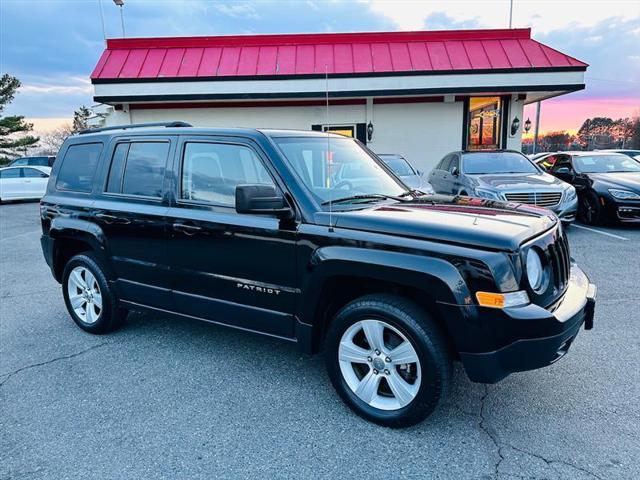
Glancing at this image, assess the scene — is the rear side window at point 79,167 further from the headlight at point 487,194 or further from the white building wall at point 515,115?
the white building wall at point 515,115

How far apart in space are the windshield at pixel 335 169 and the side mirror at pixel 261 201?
25cm

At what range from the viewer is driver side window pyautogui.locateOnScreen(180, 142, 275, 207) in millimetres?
3283

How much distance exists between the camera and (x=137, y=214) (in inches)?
149

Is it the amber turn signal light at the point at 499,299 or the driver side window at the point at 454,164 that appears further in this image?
the driver side window at the point at 454,164

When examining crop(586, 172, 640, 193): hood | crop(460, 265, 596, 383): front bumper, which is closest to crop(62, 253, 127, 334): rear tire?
crop(460, 265, 596, 383): front bumper

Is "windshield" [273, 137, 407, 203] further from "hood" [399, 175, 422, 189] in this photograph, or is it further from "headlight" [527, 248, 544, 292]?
"hood" [399, 175, 422, 189]

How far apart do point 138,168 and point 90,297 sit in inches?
57.7

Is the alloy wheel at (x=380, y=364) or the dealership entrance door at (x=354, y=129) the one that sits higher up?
the dealership entrance door at (x=354, y=129)

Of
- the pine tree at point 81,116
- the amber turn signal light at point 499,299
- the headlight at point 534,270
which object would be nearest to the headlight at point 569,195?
the headlight at point 534,270

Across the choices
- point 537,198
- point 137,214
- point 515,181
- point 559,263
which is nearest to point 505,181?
point 515,181

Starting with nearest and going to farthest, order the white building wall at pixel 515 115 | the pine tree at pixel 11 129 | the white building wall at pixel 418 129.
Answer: the white building wall at pixel 515 115 < the white building wall at pixel 418 129 < the pine tree at pixel 11 129

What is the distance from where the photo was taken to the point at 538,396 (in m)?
3.10

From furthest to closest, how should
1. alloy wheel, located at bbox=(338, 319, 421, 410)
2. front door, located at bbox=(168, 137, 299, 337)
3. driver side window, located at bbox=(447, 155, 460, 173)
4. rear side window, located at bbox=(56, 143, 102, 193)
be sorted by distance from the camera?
1. driver side window, located at bbox=(447, 155, 460, 173)
2. rear side window, located at bbox=(56, 143, 102, 193)
3. front door, located at bbox=(168, 137, 299, 337)
4. alloy wheel, located at bbox=(338, 319, 421, 410)

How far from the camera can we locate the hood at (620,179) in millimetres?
8922
